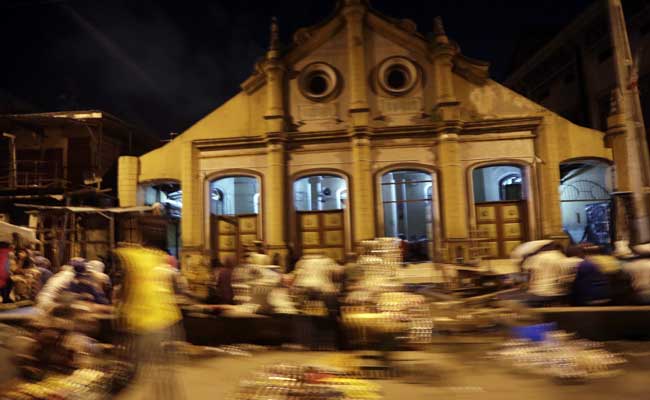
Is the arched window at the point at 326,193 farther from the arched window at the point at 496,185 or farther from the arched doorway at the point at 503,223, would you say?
the arched doorway at the point at 503,223

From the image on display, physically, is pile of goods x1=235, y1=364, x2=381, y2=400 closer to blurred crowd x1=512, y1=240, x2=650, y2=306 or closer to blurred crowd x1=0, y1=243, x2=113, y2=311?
blurred crowd x1=0, y1=243, x2=113, y2=311

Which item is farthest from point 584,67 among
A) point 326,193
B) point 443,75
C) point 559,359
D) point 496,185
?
point 559,359

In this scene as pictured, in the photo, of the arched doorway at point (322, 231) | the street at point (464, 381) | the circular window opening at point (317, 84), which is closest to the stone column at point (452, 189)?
the arched doorway at point (322, 231)

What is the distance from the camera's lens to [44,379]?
5973 mm

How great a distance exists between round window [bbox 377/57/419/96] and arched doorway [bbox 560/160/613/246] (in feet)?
19.5

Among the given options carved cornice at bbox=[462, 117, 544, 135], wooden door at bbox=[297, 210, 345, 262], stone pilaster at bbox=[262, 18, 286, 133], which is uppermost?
stone pilaster at bbox=[262, 18, 286, 133]

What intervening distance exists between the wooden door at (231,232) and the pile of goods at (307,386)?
38.2 ft

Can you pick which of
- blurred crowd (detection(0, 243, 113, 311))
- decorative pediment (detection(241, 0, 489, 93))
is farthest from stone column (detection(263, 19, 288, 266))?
blurred crowd (detection(0, 243, 113, 311))

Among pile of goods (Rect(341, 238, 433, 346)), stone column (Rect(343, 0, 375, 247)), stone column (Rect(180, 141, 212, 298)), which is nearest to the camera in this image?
pile of goods (Rect(341, 238, 433, 346))

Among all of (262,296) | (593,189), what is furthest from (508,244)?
(262,296)

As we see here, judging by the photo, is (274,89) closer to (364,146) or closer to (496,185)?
(364,146)

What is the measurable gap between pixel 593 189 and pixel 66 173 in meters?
21.0

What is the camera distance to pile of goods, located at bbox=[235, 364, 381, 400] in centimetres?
523

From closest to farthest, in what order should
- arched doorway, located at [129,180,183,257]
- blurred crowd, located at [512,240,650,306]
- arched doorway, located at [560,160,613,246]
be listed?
blurred crowd, located at [512,240,650,306], arched doorway, located at [560,160,613,246], arched doorway, located at [129,180,183,257]
